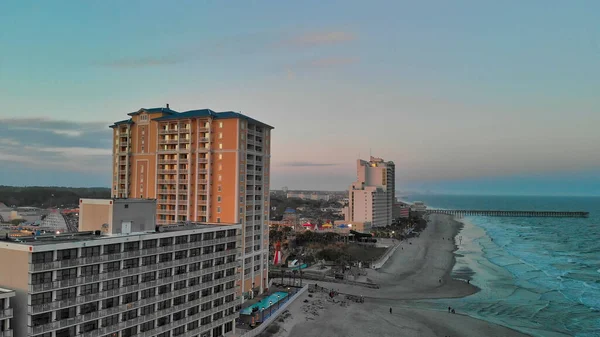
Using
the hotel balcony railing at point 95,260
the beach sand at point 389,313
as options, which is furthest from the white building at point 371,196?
the hotel balcony railing at point 95,260

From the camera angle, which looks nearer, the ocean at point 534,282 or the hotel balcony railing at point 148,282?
the hotel balcony railing at point 148,282

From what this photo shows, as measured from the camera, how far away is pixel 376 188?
17725 centimetres

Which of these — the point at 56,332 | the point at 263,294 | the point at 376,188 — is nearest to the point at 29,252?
the point at 56,332

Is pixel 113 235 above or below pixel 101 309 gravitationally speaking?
above

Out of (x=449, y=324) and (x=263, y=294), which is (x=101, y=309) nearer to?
(x=263, y=294)

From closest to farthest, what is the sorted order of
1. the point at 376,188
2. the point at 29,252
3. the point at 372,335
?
the point at 29,252, the point at 372,335, the point at 376,188

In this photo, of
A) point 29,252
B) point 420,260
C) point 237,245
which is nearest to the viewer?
point 29,252

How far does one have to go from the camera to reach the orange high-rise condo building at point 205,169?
6412 centimetres

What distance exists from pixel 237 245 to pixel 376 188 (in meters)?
135

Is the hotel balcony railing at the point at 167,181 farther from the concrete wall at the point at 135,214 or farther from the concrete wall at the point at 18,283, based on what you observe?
the concrete wall at the point at 18,283

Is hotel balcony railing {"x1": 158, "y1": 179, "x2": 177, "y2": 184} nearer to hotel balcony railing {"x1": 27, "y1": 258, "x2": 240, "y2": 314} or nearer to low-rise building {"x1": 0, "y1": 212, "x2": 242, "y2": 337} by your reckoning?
low-rise building {"x1": 0, "y1": 212, "x2": 242, "y2": 337}

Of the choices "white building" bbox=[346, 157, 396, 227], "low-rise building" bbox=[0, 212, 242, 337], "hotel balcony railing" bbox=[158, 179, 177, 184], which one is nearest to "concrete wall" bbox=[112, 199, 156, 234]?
"low-rise building" bbox=[0, 212, 242, 337]

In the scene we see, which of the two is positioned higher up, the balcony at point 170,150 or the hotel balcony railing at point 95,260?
the balcony at point 170,150

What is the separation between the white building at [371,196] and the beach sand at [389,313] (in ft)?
251
